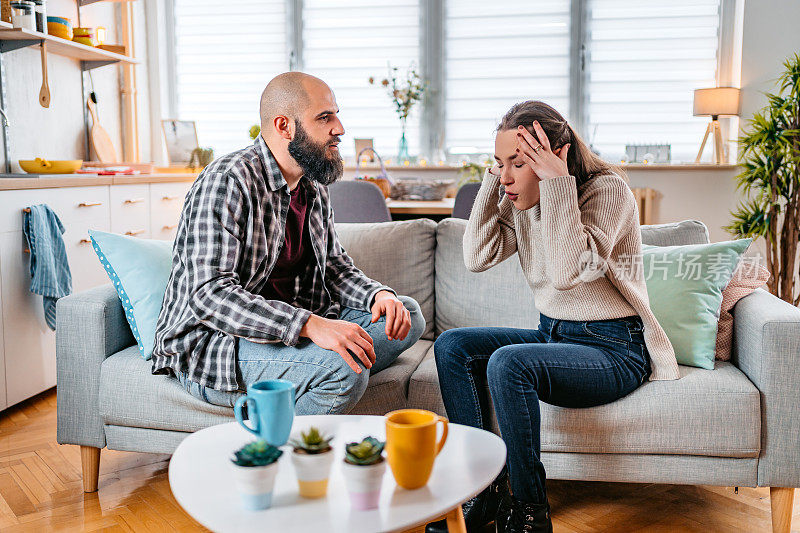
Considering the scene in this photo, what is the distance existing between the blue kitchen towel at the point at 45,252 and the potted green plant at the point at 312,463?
6.87 ft

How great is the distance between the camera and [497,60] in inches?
199

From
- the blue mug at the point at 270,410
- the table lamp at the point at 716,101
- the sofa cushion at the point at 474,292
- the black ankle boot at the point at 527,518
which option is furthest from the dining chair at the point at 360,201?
the blue mug at the point at 270,410

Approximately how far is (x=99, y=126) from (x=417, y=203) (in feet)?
6.47

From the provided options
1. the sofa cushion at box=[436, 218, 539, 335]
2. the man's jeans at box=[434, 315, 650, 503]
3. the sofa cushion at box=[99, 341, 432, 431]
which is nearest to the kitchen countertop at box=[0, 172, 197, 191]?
the sofa cushion at box=[99, 341, 432, 431]

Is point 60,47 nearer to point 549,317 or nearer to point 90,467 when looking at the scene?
point 90,467

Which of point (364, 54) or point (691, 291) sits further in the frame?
point (364, 54)

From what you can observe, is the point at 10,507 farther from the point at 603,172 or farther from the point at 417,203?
the point at 417,203

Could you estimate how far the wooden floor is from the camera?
1.88 metres

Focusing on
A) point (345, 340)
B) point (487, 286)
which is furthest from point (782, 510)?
point (345, 340)

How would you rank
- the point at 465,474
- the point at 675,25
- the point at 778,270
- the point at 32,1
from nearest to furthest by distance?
the point at 465,474 < the point at 32,1 < the point at 778,270 < the point at 675,25

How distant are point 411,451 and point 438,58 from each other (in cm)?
443

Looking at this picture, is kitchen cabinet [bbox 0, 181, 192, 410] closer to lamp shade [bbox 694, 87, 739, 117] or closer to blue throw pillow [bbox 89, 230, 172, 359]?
blue throw pillow [bbox 89, 230, 172, 359]

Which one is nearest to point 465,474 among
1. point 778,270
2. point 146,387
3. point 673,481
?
point 673,481

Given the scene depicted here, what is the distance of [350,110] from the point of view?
5281 millimetres
